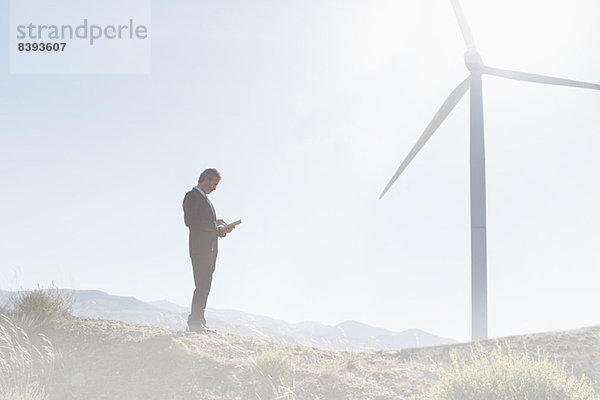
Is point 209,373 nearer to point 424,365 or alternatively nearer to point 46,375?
point 46,375

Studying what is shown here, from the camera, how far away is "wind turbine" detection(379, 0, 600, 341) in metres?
14.0

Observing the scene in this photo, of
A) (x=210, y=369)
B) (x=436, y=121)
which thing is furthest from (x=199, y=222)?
(x=436, y=121)

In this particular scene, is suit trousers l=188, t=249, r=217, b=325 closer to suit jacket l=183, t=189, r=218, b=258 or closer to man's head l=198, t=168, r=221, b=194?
suit jacket l=183, t=189, r=218, b=258

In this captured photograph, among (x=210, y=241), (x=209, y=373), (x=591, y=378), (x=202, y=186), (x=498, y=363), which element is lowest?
(x=591, y=378)

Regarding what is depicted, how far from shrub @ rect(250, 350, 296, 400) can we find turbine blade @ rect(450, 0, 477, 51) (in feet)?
48.7

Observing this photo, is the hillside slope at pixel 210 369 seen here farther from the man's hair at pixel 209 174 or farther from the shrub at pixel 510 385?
the man's hair at pixel 209 174

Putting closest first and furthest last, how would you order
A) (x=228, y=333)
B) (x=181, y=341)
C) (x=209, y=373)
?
(x=209, y=373), (x=181, y=341), (x=228, y=333)

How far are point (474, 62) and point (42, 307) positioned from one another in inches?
596

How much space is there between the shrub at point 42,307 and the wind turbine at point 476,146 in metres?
9.45

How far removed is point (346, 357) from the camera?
345 inches

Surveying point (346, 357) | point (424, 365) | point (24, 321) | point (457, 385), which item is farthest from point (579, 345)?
point (24, 321)

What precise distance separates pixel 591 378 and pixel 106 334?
27.1ft

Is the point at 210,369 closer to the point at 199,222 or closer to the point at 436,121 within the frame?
the point at 199,222

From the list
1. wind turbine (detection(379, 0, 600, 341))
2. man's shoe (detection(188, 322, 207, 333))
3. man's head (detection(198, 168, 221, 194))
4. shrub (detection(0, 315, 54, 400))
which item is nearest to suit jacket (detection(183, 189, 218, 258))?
man's head (detection(198, 168, 221, 194))
